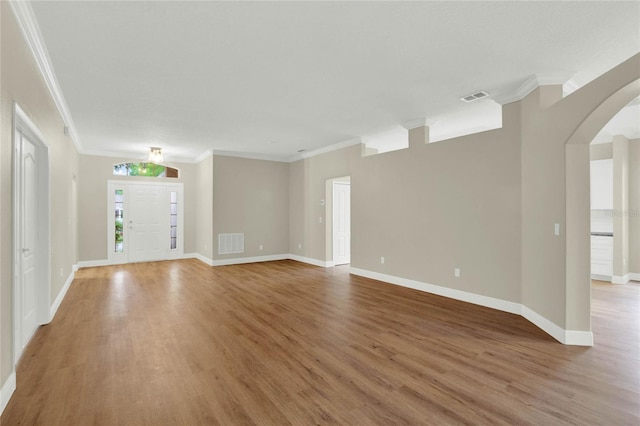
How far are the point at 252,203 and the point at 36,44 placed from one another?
222 inches

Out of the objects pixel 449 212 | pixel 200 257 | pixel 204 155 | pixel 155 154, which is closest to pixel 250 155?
pixel 204 155

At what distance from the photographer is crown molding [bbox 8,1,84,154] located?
2.20m

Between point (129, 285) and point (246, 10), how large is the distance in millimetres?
5204

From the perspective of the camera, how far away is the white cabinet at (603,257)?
578 centimetres

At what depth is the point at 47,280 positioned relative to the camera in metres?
3.57

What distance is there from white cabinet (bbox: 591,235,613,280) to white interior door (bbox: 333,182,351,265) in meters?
5.08

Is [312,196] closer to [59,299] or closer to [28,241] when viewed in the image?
[59,299]

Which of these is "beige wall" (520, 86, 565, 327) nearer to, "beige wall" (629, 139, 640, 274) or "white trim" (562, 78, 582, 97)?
"white trim" (562, 78, 582, 97)

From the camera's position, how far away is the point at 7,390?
82.4 inches

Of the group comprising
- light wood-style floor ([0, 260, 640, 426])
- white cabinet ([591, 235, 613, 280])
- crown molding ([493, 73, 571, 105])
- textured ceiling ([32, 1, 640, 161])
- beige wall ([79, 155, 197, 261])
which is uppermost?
textured ceiling ([32, 1, 640, 161])

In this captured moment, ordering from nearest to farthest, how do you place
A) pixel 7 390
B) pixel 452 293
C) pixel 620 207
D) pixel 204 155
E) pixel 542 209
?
pixel 7 390 → pixel 542 209 → pixel 452 293 → pixel 620 207 → pixel 204 155

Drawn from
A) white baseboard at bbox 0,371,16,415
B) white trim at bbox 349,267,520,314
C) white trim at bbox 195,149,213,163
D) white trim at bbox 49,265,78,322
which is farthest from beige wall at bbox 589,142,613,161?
white trim at bbox 49,265,78,322

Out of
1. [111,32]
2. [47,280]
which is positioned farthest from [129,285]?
[111,32]

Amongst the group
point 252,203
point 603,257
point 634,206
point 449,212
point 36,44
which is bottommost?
point 603,257
